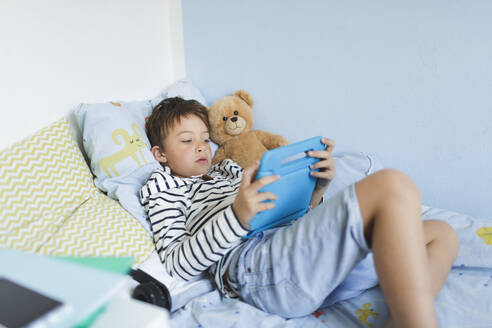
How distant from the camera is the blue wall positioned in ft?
3.60

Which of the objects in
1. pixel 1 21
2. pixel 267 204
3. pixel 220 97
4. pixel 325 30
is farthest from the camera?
pixel 220 97

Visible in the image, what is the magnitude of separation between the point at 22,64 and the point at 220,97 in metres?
0.71

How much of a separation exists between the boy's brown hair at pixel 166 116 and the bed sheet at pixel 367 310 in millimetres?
543

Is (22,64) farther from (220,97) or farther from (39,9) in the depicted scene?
(220,97)

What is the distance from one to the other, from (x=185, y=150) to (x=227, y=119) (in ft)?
0.87

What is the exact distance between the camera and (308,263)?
0.72m

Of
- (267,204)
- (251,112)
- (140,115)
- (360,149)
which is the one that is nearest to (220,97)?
(251,112)

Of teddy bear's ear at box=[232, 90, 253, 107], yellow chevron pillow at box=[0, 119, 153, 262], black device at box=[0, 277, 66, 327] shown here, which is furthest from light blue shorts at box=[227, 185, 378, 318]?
teddy bear's ear at box=[232, 90, 253, 107]

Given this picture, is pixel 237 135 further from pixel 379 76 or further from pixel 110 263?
pixel 110 263

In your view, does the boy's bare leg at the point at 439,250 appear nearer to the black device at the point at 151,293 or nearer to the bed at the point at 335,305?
the bed at the point at 335,305

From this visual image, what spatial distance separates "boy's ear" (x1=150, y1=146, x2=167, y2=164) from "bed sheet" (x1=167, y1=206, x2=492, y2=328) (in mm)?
478

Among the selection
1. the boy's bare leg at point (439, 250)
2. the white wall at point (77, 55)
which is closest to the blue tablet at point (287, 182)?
the boy's bare leg at point (439, 250)

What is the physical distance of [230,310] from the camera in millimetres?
800

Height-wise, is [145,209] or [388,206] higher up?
[388,206]
